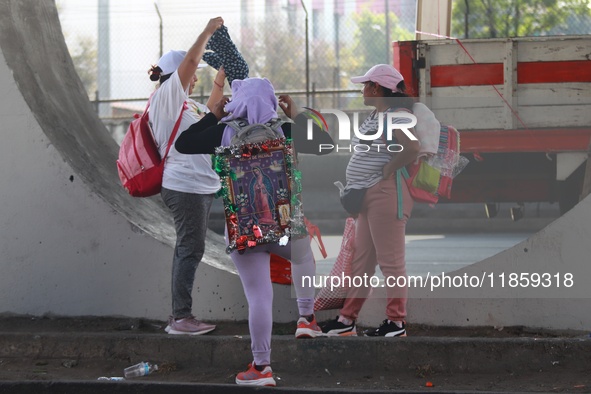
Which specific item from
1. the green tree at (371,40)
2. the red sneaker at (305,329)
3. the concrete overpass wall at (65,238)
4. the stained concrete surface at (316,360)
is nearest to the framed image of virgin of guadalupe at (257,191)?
the stained concrete surface at (316,360)

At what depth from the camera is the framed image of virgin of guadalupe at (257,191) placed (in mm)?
5719

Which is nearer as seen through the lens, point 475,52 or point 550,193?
point 475,52

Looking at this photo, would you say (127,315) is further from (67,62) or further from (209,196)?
(67,62)

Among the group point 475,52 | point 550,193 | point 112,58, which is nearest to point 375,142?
point 475,52

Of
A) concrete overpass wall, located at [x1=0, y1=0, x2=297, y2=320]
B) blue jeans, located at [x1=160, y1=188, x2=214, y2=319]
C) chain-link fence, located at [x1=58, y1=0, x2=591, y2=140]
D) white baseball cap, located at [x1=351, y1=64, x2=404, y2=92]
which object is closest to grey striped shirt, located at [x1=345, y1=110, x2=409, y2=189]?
white baseball cap, located at [x1=351, y1=64, x2=404, y2=92]

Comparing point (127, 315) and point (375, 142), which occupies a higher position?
point (375, 142)

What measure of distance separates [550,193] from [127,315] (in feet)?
26.7

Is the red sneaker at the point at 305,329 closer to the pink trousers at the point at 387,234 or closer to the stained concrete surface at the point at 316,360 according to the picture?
the stained concrete surface at the point at 316,360

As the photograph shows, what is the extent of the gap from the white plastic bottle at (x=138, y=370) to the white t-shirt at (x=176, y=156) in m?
1.03

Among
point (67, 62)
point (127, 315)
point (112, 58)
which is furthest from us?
point (112, 58)

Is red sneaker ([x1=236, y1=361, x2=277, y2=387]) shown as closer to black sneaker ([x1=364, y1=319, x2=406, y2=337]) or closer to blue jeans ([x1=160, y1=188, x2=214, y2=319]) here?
black sneaker ([x1=364, y1=319, x2=406, y2=337])

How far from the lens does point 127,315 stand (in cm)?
737

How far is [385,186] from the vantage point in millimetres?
6605

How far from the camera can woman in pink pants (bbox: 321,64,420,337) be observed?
21.5 feet
